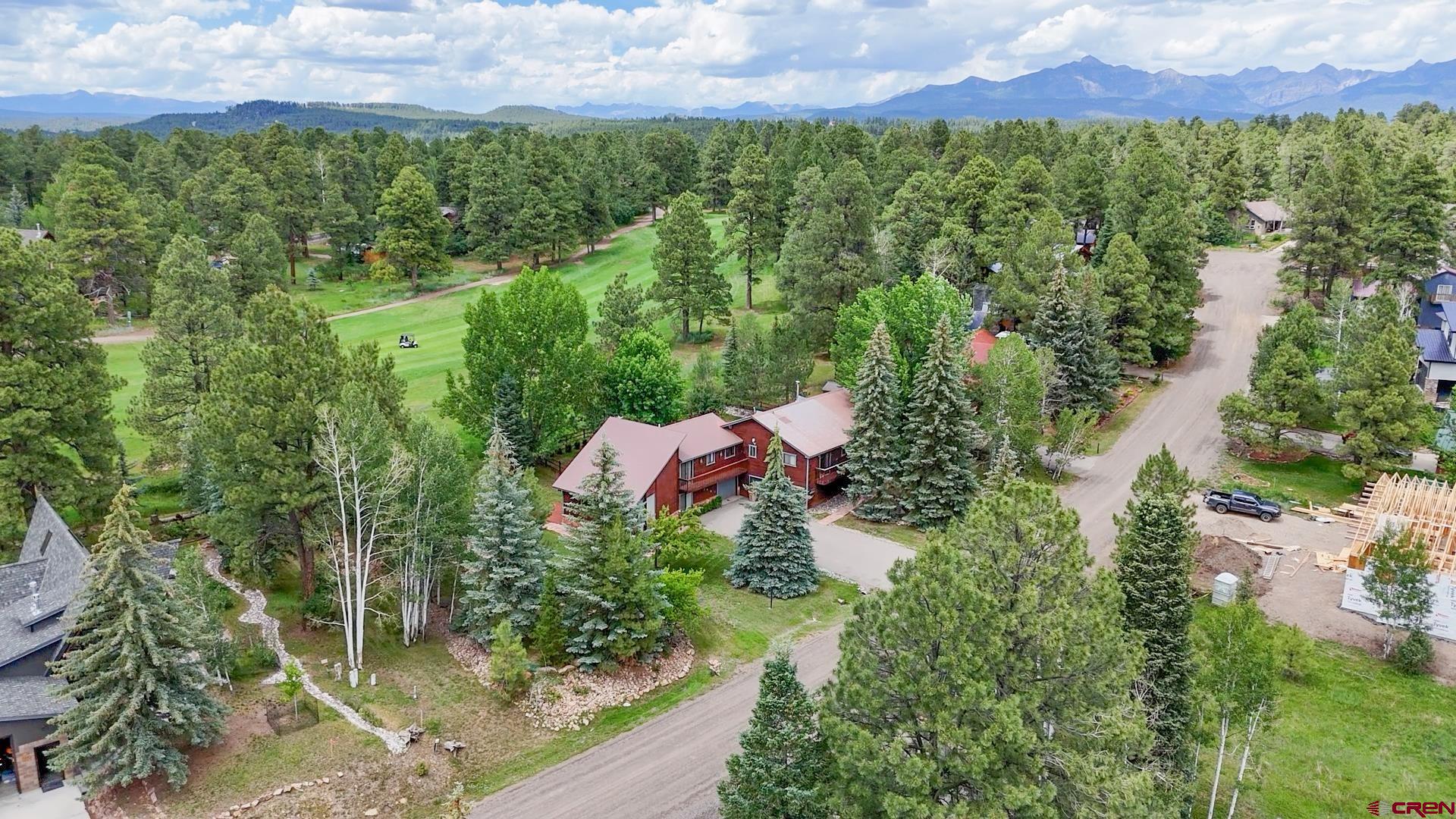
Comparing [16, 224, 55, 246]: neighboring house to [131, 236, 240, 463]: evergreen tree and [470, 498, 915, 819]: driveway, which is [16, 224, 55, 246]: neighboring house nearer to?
[131, 236, 240, 463]: evergreen tree

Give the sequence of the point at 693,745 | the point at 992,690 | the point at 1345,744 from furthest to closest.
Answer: the point at 1345,744 < the point at 693,745 < the point at 992,690

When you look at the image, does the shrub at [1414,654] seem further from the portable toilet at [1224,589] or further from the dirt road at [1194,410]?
the dirt road at [1194,410]

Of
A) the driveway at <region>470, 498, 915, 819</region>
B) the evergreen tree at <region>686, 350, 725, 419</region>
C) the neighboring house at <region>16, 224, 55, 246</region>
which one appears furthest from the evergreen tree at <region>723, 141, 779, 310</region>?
the neighboring house at <region>16, 224, 55, 246</region>

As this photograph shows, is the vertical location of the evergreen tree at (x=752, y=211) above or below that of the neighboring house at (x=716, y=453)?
above

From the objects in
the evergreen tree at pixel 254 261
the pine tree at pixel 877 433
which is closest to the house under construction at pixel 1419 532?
the pine tree at pixel 877 433

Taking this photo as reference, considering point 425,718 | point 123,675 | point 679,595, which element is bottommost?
point 425,718

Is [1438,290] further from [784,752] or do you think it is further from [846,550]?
[784,752]

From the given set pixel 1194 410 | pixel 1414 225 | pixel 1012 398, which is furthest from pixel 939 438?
pixel 1414 225

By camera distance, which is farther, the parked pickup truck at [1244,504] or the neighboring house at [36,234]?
the neighboring house at [36,234]
